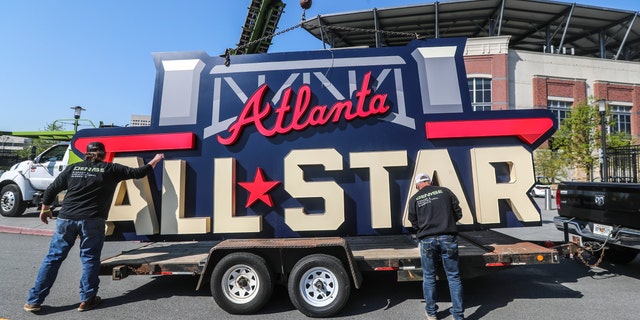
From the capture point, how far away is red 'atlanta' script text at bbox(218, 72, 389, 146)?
16.8ft

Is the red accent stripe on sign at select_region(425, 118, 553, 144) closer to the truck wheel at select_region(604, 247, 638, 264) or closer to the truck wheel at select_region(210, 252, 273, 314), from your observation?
the truck wheel at select_region(210, 252, 273, 314)

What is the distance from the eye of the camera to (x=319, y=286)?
4219 millimetres

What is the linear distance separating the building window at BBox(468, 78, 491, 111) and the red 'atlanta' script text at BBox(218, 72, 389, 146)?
28434 millimetres

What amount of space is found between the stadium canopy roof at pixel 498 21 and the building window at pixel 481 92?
4.76 meters

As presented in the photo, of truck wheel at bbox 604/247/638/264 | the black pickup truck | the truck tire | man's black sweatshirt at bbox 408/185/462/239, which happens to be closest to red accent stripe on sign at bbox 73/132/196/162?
man's black sweatshirt at bbox 408/185/462/239

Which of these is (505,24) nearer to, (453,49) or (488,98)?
(488,98)

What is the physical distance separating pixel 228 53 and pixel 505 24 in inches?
1481

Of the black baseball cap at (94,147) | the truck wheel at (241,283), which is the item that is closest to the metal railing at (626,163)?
the truck wheel at (241,283)

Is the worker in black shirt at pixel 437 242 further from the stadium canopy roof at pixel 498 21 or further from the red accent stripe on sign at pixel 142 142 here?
the stadium canopy roof at pixel 498 21

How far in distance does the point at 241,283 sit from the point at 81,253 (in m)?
1.98

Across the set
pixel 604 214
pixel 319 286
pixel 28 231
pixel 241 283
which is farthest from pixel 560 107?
pixel 28 231

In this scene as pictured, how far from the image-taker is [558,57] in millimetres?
31250

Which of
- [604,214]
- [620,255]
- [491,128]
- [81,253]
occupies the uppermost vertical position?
[491,128]

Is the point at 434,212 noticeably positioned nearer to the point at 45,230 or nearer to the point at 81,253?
the point at 81,253
